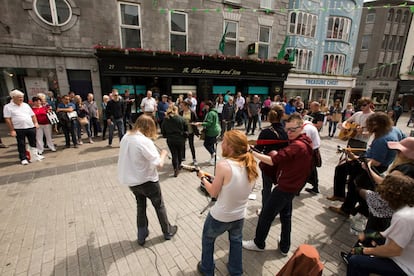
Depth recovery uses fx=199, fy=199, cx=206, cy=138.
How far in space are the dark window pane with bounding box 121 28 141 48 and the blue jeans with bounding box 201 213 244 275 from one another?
1100 cm

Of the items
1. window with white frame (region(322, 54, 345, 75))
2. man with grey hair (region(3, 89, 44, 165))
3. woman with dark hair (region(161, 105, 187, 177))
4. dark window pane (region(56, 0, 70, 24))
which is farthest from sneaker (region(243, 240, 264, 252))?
window with white frame (region(322, 54, 345, 75))

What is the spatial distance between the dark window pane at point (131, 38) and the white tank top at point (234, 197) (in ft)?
35.8

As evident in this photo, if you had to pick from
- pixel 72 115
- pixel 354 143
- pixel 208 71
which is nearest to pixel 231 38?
pixel 208 71

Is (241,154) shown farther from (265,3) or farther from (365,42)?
(365,42)

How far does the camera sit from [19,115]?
5.79 meters

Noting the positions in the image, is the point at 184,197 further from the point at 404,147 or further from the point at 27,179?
the point at 27,179

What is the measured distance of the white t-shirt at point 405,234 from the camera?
1.72 metres

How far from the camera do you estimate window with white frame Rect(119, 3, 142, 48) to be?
1019 centimetres

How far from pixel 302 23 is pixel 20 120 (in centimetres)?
1911

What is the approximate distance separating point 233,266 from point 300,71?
18.0 meters

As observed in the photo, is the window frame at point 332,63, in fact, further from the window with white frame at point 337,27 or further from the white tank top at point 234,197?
the white tank top at point 234,197

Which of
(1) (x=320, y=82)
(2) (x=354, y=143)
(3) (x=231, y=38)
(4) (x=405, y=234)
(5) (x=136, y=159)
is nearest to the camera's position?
(4) (x=405, y=234)

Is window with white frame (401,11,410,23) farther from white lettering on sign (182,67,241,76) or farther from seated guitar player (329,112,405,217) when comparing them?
seated guitar player (329,112,405,217)

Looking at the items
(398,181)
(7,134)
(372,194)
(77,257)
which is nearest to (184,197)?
(77,257)
